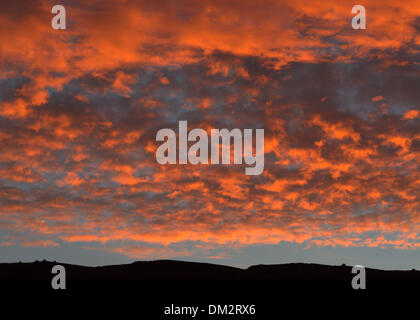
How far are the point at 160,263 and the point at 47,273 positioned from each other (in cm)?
3409

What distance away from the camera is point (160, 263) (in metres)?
160
